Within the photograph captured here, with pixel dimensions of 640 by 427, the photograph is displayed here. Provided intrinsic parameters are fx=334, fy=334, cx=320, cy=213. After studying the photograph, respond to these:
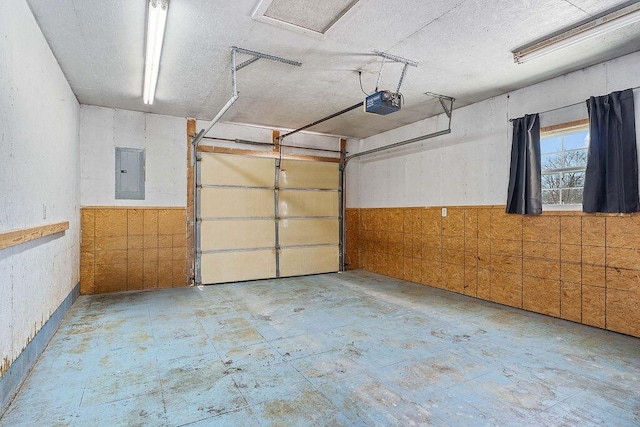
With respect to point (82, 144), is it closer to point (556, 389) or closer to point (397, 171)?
point (397, 171)

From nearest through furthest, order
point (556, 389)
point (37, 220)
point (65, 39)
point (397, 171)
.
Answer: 1. point (556, 389)
2. point (37, 220)
3. point (65, 39)
4. point (397, 171)

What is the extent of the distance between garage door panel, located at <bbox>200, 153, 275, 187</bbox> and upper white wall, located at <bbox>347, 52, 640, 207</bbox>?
2.02 metres

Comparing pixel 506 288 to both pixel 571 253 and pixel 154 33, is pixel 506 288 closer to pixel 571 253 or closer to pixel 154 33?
pixel 571 253

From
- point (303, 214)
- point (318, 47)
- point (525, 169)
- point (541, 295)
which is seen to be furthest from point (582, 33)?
point (303, 214)

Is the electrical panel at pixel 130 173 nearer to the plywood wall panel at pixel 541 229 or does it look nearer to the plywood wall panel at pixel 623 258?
the plywood wall panel at pixel 541 229

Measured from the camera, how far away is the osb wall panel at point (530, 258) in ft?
11.7

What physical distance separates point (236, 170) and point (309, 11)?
13.2ft

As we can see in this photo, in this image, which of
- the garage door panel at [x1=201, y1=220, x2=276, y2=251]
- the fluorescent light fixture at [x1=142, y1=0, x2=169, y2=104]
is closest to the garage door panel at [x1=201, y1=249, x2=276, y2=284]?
the garage door panel at [x1=201, y1=220, x2=276, y2=251]

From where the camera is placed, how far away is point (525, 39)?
3.26 m

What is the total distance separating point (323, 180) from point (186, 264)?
10.6 feet

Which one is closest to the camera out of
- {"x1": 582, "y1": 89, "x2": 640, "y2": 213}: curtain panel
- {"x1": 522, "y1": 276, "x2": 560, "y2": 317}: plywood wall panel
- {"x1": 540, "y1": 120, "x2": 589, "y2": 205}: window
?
{"x1": 582, "y1": 89, "x2": 640, "y2": 213}: curtain panel

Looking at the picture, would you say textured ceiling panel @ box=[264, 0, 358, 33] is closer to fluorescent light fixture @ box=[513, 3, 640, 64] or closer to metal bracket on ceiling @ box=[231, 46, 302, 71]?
metal bracket on ceiling @ box=[231, 46, 302, 71]

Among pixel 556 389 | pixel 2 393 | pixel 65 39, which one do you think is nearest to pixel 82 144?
pixel 65 39

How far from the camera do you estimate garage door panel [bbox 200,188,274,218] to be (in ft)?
20.2
